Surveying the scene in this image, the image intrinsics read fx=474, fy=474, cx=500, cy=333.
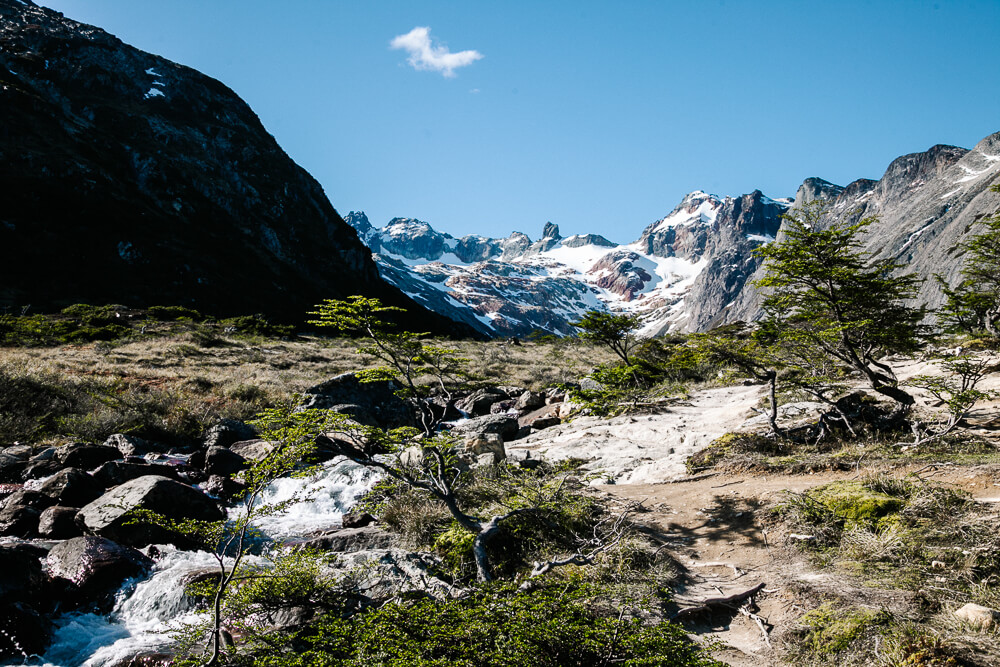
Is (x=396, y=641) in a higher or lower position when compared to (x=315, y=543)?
higher

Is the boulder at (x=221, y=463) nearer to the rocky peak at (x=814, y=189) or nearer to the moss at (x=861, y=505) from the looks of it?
the moss at (x=861, y=505)

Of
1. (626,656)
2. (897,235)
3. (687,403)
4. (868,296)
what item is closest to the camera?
(626,656)

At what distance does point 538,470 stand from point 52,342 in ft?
90.3

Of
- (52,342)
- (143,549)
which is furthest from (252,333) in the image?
(143,549)

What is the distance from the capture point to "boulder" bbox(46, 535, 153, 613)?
625 cm

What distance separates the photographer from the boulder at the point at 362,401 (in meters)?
15.7

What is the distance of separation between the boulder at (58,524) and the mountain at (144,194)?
3760 centimetres

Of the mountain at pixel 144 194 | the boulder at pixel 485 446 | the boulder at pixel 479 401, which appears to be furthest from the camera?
the mountain at pixel 144 194

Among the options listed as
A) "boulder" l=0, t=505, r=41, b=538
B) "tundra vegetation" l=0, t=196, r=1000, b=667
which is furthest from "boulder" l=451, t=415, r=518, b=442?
"boulder" l=0, t=505, r=41, b=538

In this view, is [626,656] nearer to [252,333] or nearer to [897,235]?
[252,333]

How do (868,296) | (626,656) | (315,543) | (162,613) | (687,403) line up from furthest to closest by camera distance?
1. (687,403)
2. (868,296)
3. (315,543)
4. (162,613)
5. (626,656)

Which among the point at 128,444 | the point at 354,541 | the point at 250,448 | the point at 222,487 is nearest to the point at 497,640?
the point at 354,541

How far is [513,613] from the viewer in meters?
4.13

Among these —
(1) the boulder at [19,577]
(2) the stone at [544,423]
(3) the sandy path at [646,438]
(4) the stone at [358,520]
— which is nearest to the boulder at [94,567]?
(1) the boulder at [19,577]
